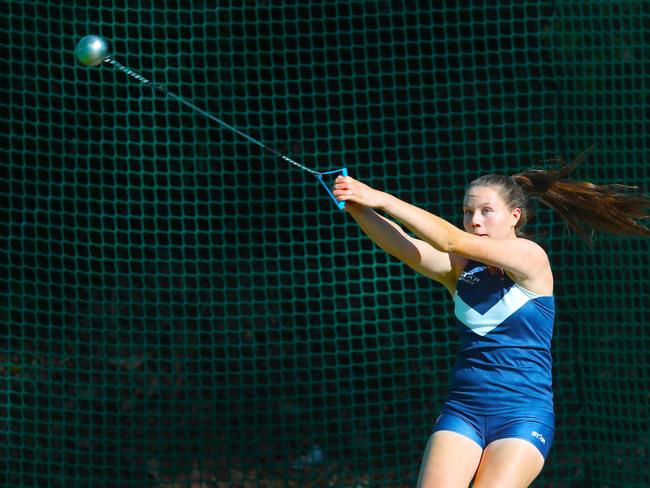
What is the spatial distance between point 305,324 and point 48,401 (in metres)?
1.71

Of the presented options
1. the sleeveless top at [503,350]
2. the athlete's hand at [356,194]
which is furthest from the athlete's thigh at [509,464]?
the athlete's hand at [356,194]

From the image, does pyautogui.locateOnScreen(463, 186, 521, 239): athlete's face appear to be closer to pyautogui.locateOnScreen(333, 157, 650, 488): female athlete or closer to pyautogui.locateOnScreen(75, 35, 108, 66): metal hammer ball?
pyautogui.locateOnScreen(333, 157, 650, 488): female athlete

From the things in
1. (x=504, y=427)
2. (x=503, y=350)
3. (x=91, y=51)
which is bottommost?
(x=504, y=427)

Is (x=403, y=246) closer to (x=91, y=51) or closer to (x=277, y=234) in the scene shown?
(x=91, y=51)

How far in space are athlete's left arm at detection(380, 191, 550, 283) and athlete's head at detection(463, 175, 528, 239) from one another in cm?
14

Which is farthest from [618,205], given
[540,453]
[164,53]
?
[164,53]

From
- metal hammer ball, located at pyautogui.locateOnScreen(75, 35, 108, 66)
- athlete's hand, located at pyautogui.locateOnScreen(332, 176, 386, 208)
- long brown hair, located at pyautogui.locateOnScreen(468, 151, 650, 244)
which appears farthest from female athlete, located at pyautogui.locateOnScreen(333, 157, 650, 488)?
metal hammer ball, located at pyautogui.locateOnScreen(75, 35, 108, 66)

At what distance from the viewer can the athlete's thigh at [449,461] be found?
3691 mm

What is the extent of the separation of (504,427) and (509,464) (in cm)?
17

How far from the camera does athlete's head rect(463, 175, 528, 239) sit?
13.1ft

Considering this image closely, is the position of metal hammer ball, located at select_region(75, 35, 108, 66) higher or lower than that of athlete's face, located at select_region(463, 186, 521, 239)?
higher

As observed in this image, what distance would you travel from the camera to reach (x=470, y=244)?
371cm

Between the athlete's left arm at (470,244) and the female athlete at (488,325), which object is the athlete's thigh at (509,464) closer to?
the female athlete at (488,325)

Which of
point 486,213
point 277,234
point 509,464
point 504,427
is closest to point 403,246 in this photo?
point 486,213
